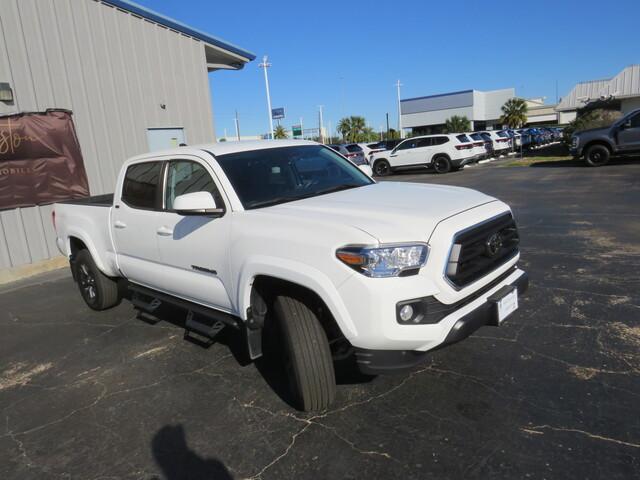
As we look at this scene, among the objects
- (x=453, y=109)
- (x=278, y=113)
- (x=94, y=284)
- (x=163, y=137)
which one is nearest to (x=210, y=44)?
(x=163, y=137)

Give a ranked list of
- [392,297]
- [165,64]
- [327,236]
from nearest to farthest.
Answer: [392,297], [327,236], [165,64]

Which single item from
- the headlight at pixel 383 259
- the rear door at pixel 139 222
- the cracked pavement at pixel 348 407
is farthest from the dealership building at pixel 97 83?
the headlight at pixel 383 259

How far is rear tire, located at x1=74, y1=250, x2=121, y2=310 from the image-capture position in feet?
17.4

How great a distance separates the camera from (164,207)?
13.5 ft

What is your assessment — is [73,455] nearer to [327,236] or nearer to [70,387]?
[70,387]

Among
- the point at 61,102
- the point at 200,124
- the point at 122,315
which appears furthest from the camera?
the point at 200,124

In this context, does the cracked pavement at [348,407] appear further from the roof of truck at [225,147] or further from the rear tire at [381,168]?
the rear tire at [381,168]

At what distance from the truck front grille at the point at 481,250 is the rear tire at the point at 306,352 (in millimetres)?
892

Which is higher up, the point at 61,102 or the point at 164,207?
the point at 61,102

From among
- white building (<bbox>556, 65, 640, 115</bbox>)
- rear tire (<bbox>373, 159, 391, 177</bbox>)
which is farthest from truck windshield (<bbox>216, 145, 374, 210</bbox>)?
white building (<bbox>556, 65, 640, 115</bbox>)

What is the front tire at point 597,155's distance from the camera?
16703 millimetres

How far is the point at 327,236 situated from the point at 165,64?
353 inches

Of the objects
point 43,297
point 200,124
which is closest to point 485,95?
point 200,124

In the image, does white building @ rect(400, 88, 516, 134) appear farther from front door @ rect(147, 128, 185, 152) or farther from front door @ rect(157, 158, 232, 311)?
front door @ rect(157, 158, 232, 311)
